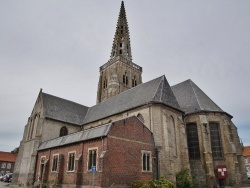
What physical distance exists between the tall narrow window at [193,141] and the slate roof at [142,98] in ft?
10.5

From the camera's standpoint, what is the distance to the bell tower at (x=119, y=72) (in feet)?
152

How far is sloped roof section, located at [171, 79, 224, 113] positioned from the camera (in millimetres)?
26156

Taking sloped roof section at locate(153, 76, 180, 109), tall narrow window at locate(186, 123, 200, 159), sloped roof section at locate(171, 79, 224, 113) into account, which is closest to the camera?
sloped roof section at locate(153, 76, 180, 109)

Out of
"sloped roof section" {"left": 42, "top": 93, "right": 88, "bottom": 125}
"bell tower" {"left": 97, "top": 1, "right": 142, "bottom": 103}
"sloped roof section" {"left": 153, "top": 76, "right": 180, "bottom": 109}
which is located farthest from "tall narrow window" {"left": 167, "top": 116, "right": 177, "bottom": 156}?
"bell tower" {"left": 97, "top": 1, "right": 142, "bottom": 103}

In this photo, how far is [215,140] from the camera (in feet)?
81.8

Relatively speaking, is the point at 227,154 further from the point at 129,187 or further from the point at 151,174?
the point at 129,187

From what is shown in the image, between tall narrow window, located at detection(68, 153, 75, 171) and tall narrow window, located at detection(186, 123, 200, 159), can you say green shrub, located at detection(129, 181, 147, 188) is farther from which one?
tall narrow window, located at detection(186, 123, 200, 159)

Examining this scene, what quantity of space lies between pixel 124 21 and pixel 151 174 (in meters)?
49.4

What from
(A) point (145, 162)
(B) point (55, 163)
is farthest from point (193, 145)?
(B) point (55, 163)

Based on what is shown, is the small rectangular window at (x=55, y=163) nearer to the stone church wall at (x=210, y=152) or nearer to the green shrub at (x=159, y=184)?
the green shrub at (x=159, y=184)

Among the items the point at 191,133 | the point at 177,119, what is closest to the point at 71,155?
the point at 177,119

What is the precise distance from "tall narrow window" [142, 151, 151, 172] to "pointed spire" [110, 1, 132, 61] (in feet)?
113

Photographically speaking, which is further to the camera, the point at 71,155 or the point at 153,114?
the point at 153,114

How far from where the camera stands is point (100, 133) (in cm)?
1812
